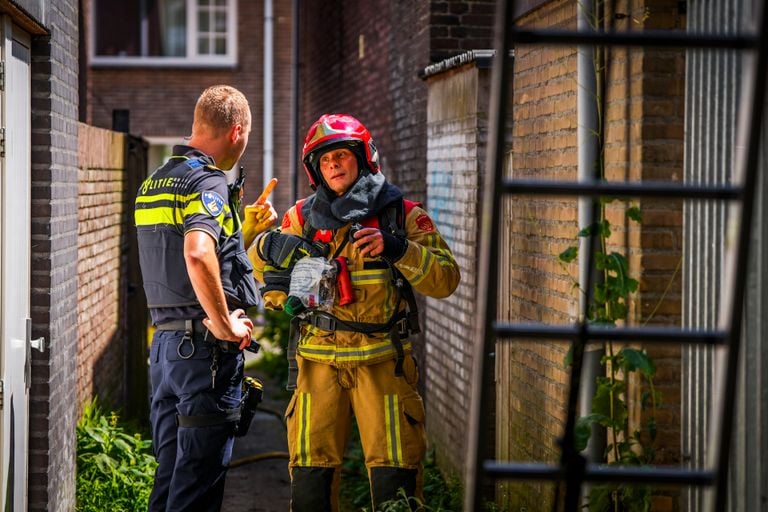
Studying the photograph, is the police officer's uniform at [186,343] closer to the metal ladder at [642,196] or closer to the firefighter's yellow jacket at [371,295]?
the firefighter's yellow jacket at [371,295]

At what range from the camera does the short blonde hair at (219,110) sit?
523 cm

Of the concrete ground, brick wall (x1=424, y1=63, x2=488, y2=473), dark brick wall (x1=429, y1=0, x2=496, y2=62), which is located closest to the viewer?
brick wall (x1=424, y1=63, x2=488, y2=473)

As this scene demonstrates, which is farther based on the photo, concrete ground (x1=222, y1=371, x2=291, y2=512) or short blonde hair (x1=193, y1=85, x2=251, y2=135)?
concrete ground (x1=222, y1=371, x2=291, y2=512)

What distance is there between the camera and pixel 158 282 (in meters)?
5.18

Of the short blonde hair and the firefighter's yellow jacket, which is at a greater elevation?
the short blonde hair

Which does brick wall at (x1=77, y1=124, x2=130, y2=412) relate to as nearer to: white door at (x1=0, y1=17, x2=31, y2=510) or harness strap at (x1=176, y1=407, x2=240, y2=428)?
white door at (x1=0, y1=17, x2=31, y2=510)

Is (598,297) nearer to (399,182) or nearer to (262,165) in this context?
(399,182)

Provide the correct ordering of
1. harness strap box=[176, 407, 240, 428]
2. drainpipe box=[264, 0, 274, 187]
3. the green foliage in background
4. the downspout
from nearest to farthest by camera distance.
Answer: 1. harness strap box=[176, 407, 240, 428]
2. the green foliage in background
3. the downspout
4. drainpipe box=[264, 0, 274, 187]

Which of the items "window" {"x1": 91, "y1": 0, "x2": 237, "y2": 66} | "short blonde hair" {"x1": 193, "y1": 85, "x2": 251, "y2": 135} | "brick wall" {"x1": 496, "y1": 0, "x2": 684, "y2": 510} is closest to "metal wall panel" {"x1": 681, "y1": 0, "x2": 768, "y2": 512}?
"brick wall" {"x1": 496, "y1": 0, "x2": 684, "y2": 510}

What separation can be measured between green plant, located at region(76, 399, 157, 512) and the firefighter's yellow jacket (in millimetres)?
1945

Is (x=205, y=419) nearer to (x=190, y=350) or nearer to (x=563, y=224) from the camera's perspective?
(x=190, y=350)

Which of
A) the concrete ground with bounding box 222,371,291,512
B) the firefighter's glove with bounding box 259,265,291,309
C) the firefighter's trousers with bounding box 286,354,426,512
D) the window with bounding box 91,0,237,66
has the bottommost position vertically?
the concrete ground with bounding box 222,371,291,512

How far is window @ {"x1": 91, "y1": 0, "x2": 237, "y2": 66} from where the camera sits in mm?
20562

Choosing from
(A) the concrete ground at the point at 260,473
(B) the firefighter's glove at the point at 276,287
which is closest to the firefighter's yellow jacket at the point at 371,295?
(B) the firefighter's glove at the point at 276,287
